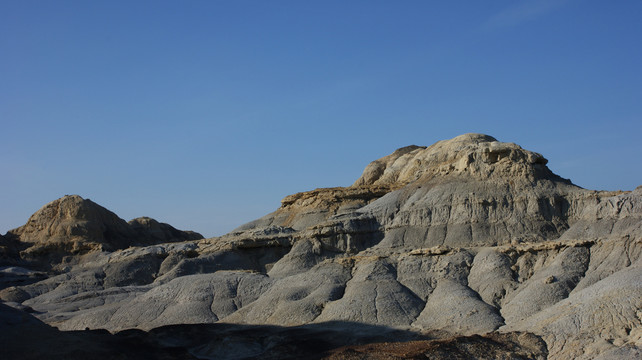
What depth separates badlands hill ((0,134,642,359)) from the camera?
34625mm

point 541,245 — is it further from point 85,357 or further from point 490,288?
point 85,357

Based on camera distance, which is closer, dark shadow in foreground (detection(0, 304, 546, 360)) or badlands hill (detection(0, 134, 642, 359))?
dark shadow in foreground (detection(0, 304, 546, 360))

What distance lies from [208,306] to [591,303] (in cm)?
2567

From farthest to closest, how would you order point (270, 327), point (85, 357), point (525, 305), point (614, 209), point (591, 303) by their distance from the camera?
point (614, 209), point (270, 327), point (525, 305), point (591, 303), point (85, 357)

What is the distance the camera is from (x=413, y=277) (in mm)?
47000

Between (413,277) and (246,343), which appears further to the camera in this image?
(413,277)

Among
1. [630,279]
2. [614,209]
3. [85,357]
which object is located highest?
[614,209]

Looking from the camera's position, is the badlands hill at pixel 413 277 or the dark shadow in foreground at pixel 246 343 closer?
the dark shadow in foreground at pixel 246 343

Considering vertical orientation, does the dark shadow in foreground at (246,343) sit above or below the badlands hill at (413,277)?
below

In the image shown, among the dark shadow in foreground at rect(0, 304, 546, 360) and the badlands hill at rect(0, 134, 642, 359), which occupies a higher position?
the badlands hill at rect(0, 134, 642, 359)

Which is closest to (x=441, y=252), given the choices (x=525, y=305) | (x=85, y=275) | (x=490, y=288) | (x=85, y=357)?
(x=490, y=288)

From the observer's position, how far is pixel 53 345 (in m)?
31.6

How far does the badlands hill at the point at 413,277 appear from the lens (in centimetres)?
3462

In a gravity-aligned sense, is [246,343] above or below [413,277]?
below
